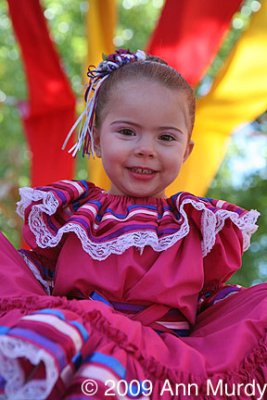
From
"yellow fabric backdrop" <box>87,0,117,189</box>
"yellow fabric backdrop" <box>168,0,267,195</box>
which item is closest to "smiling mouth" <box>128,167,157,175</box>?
"yellow fabric backdrop" <box>168,0,267,195</box>

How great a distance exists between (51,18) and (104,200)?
12.0ft

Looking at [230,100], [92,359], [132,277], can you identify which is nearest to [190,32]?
[230,100]

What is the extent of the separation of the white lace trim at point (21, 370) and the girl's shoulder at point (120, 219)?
16.5 inches

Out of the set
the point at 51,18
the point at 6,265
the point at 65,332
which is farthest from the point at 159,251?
the point at 51,18

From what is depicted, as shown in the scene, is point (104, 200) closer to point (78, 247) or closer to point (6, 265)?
point (78, 247)

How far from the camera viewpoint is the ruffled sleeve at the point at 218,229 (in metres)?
1.37

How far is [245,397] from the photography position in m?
1.09

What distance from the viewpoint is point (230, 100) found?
90.7 inches

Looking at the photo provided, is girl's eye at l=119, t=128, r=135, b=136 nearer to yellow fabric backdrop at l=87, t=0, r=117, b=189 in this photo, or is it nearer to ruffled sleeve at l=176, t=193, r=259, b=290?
ruffled sleeve at l=176, t=193, r=259, b=290

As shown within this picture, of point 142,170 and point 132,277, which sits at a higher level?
point 142,170

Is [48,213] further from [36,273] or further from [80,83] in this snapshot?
[80,83]

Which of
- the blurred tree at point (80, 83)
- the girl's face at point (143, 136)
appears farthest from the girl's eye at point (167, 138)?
the blurred tree at point (80, 83)

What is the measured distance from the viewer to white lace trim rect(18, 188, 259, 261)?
4.36 feet

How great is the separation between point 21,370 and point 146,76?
2.52ft
